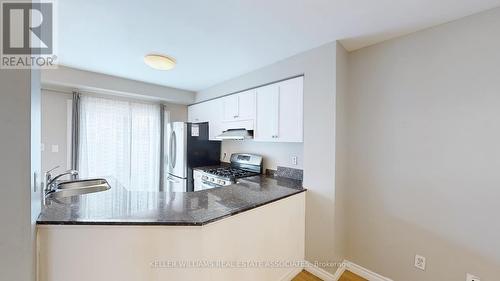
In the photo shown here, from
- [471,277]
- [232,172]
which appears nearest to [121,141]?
[232,172]

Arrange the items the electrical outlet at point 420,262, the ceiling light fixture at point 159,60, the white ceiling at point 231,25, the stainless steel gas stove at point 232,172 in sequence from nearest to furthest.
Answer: the white ceiling at point 231,25 < the electrical outlet at point 420,262 < the ceiling light fixture at point 159,60 < the stainless steel gas stove at point 232,172

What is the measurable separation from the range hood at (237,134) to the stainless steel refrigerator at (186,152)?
1.90ft

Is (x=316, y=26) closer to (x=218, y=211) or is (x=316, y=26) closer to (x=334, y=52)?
(x=334, y=52)

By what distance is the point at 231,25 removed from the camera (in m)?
1.77

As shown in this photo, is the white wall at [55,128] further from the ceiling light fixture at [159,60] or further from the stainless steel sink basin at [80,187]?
the ceiling light fixture at [159,60]

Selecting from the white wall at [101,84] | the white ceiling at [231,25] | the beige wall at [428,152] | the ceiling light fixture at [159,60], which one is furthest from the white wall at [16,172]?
the beige wall at [428,152]

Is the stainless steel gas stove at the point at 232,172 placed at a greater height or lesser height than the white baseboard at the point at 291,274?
greater

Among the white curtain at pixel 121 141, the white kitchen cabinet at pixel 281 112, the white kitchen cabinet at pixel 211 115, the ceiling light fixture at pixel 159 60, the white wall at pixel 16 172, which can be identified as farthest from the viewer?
the white kitchen cabinet at pixel 211 115

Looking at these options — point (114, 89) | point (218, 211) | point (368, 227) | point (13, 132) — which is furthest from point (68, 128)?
point (368, 227)

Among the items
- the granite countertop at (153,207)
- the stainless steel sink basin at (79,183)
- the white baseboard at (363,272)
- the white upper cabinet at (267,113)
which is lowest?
the white baseboard at (363,272)

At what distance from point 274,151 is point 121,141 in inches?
111

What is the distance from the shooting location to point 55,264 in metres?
1.14

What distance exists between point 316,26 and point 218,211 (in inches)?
68.1

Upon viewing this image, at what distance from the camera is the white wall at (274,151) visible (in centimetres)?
273
